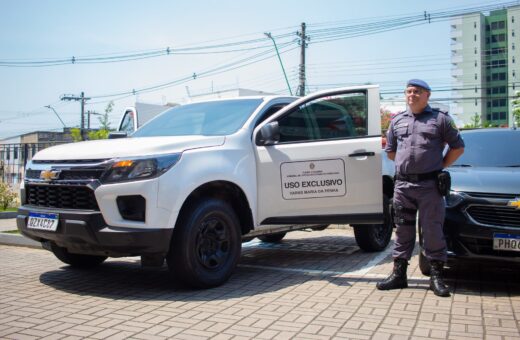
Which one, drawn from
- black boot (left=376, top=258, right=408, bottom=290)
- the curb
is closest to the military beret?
black boot (left=376, top=258, right=408, bottom=290)

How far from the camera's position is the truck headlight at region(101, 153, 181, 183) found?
4562 mm

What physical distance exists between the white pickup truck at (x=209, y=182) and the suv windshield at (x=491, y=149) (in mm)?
1067

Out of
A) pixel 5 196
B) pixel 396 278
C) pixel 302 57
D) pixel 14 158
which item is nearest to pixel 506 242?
pixel 396 278

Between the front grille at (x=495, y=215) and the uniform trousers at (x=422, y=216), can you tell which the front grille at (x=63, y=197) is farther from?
the front grille at (x=495, y=215)

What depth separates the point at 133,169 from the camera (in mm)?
4578

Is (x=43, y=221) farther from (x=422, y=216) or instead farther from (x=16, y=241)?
(x=422, y=216)

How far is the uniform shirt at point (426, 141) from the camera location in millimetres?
4746

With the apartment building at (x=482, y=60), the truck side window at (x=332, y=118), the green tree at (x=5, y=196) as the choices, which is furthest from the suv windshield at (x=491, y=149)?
the apartment building at (x=482, y=60)

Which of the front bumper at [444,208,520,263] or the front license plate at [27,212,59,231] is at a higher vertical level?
the front license plate at [27,212,59,231]

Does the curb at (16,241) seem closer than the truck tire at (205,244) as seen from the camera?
No

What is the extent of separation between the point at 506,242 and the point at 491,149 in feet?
5.30

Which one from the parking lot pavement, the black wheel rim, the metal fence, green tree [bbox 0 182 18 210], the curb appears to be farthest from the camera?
the metal fence

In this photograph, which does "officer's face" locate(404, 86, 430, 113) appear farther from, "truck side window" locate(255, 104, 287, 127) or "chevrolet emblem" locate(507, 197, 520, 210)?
"truck side window" locate(255, 104, 287, 127)

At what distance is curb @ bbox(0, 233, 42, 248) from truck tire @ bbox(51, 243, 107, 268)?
1789 millimetres
